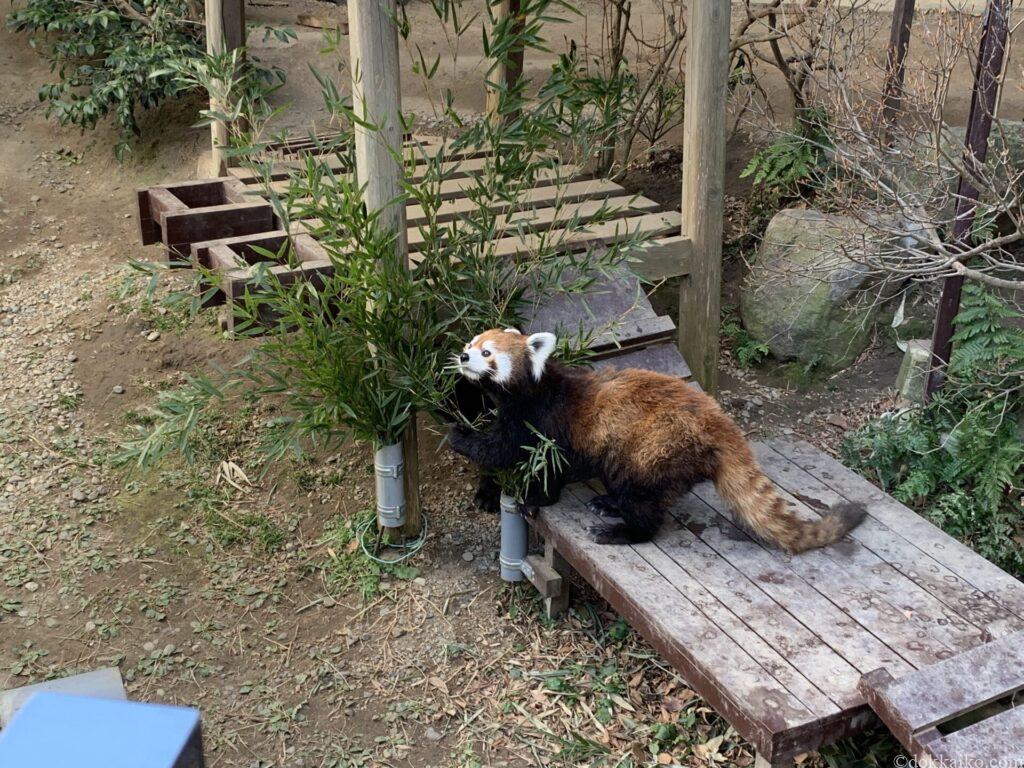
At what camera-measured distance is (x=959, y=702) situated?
9.20 ft

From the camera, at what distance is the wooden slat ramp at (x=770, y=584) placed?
287 cm

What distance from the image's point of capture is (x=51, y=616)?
393 cm

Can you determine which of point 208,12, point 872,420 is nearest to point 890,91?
point 872,420

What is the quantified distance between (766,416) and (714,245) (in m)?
1.01

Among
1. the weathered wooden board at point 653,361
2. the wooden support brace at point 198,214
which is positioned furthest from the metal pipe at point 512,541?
the wooden support brace at point 198,214

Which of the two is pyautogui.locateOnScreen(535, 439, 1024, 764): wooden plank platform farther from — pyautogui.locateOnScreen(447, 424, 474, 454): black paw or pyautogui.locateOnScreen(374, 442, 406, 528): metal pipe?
pyautogui.locateOnScreen(374, 442, 406, 528): metal pipe

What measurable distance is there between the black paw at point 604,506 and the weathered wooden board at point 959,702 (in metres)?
1.23

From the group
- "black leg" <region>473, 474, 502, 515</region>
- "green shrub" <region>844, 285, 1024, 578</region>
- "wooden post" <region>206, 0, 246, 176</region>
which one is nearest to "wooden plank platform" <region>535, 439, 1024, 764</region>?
"green shrub" <region>844, 285, 1024, 578</region>

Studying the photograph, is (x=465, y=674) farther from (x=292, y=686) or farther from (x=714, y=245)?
(x=714, y=245)

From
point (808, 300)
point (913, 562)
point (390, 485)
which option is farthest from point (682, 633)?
point (808, 300)

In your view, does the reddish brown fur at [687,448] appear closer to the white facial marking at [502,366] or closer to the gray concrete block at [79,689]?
the white facial marking at [502,366]

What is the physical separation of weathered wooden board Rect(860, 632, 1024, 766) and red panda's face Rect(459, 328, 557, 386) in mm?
Result: 1528

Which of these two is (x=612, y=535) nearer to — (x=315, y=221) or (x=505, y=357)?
(x=505, y=357)

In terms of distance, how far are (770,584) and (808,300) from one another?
6.94 ft
